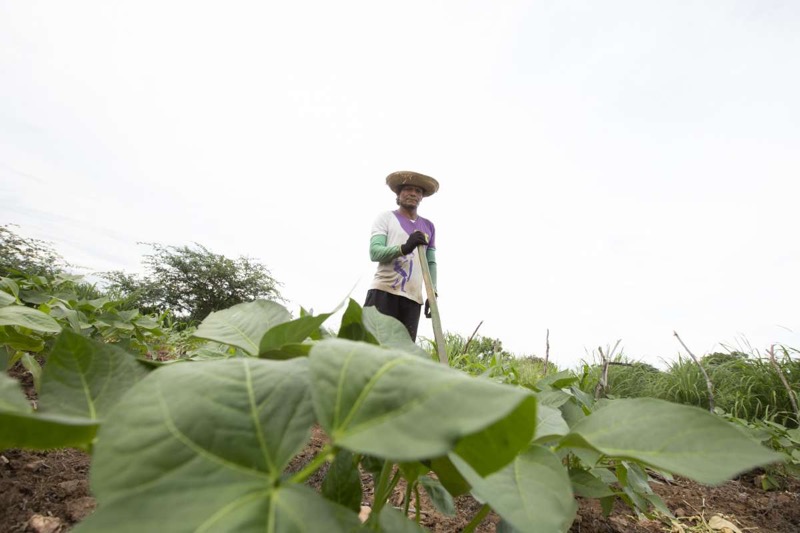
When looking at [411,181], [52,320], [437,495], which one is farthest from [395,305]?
[437,495]

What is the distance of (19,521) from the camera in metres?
0.79

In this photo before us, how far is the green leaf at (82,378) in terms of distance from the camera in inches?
13.0

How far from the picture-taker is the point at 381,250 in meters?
4.21

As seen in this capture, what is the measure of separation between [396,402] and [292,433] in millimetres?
74

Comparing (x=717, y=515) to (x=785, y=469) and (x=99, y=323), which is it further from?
(x=99, y=323)

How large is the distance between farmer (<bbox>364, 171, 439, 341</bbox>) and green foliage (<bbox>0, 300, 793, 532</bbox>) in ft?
12.8

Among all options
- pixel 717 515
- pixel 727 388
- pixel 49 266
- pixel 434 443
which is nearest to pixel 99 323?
pixel 434 443

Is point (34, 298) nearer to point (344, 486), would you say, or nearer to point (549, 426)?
point (344, 486)

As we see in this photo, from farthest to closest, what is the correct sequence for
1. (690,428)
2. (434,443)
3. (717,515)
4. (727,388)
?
(727,388) < (717,515) < (690,428) < (434,443)

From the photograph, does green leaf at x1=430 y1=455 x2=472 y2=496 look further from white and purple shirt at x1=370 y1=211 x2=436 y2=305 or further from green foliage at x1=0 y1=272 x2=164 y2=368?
white and purple shirt at x1=370 y1=211 x2=436 y2=305

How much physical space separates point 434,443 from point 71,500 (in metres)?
1.03

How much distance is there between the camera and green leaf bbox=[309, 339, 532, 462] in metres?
0.23

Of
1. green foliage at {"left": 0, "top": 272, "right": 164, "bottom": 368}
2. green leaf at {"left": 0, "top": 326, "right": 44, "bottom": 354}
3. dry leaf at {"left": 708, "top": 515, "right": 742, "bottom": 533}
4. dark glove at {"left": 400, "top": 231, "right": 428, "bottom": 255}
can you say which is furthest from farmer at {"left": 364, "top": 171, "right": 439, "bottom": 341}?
green leaf at {"left": 0, "top": 326, "right": 44, "bottom": 354}

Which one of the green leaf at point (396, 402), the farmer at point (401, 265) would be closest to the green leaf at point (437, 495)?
the green leaf at point (396, 402)
